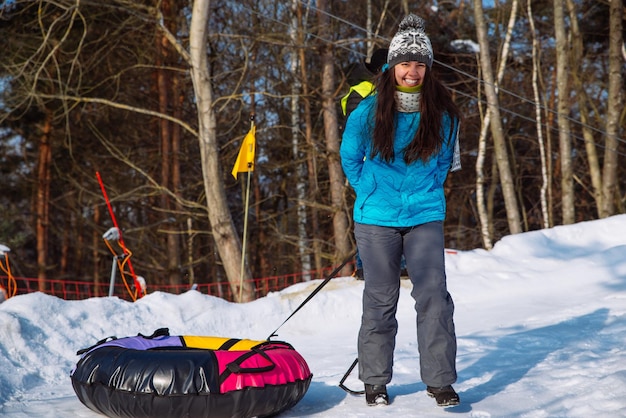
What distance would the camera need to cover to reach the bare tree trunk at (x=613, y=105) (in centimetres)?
1052

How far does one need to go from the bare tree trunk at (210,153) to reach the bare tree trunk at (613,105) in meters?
6.09

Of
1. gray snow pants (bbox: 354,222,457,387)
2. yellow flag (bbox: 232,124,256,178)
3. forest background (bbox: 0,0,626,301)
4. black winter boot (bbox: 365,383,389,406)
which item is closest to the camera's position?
gray snow pants (bbox: 354,222,457,387)

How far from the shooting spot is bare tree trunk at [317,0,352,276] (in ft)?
34.3

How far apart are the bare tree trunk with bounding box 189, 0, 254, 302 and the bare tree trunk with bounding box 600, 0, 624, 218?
6.09m

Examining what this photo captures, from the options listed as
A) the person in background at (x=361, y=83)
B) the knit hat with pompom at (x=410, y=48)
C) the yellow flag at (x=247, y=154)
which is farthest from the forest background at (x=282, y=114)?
the knit hat with pompom at (x=410, y=48)

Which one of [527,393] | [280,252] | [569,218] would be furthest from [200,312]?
[280,252]

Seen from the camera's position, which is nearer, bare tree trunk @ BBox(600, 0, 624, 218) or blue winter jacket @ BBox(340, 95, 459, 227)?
blue winter jacket @ BBox(340, 95, 459, 227)

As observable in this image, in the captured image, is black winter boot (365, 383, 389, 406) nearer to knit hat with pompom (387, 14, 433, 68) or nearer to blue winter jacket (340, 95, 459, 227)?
blue winter jacket (340, 95, 459, 227)

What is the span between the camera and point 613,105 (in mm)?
10477

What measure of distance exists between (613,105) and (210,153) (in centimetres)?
634

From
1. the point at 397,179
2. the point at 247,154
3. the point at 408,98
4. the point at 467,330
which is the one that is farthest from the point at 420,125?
the point at 247,154

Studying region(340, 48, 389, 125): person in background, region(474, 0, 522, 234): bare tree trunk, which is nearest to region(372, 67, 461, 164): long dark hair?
region(340, 48, 389, 125): person in background

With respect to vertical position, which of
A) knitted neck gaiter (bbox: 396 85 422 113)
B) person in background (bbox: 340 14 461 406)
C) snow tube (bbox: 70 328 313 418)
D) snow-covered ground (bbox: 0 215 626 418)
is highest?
knitted neck gaiter (bbox: 396 85 422 113)

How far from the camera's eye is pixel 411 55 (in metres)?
2.73
